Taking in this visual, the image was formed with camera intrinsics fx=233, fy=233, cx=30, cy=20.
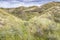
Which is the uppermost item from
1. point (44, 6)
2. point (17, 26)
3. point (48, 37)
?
point (17, 26)

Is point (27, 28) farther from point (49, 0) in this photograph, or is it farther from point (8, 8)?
point (49, 0)

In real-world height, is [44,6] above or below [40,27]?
below

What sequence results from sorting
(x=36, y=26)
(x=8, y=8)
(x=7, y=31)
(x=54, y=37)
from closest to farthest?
(x=7, y=31) → (x=54, y=37) → (x=36, y=26) → (x=8, y=8)

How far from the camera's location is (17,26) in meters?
8.37

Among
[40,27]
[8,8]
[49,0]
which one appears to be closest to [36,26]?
[40,27]

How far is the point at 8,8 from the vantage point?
52.9ft

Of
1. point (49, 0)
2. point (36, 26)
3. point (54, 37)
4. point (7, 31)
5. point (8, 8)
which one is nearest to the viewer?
point (7, 31)

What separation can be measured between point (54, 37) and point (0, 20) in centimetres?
214

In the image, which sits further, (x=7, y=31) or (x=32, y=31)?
(x=32, y=31)

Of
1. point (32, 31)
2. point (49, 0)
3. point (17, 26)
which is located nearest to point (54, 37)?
point (32, 31)

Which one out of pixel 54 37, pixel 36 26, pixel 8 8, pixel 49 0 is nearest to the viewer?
pixel 54 37

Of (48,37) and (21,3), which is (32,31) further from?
(21,3)

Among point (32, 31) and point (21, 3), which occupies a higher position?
point (32, 31)

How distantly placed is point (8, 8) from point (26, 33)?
26.2 ft
